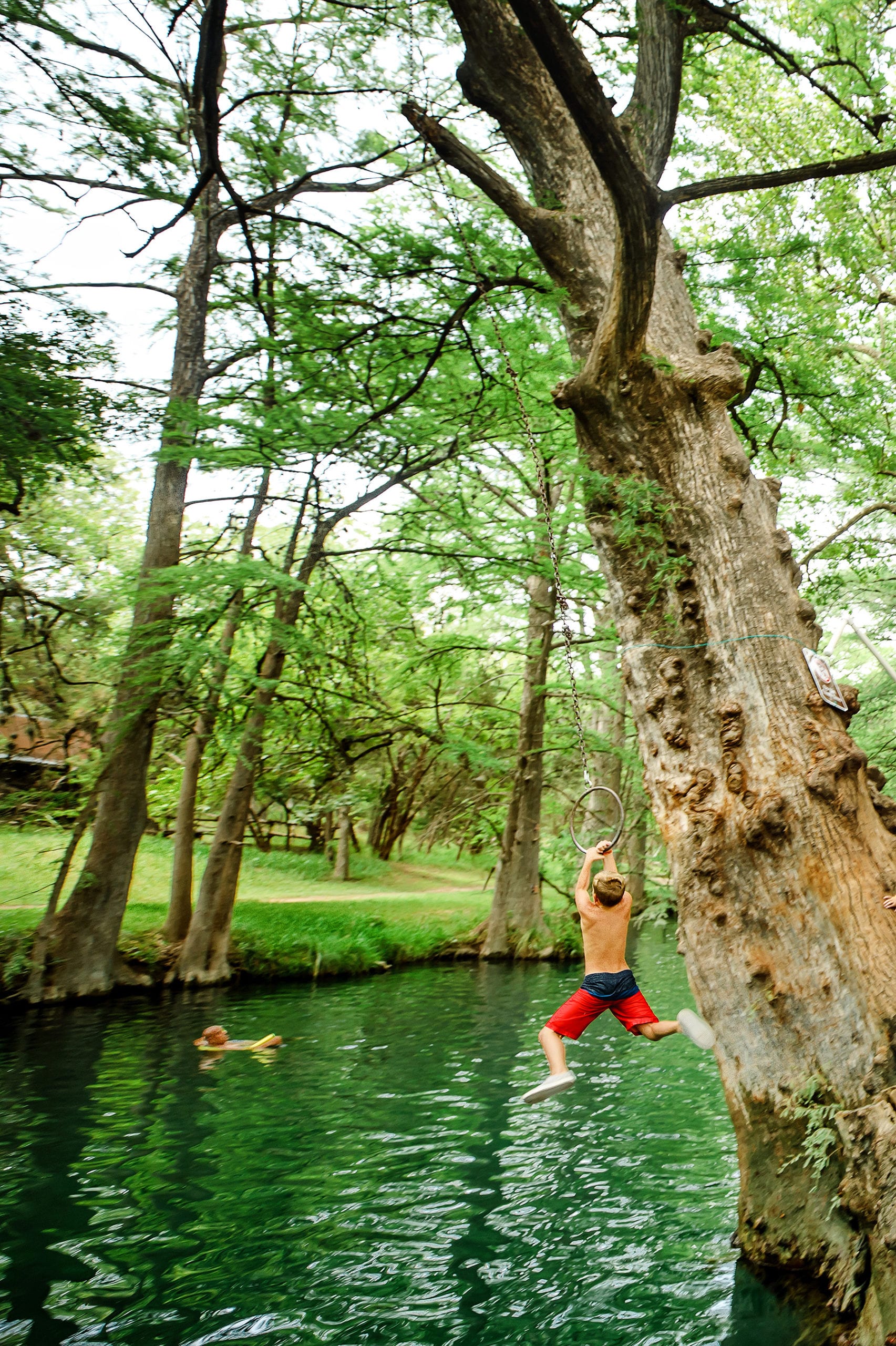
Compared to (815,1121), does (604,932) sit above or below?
above

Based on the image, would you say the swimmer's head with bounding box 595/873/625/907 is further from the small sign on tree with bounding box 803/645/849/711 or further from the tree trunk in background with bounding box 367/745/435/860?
the tree trunk in background with bounding box 367/745/435/860

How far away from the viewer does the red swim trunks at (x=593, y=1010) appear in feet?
18.1

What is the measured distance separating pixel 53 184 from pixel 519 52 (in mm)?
7534

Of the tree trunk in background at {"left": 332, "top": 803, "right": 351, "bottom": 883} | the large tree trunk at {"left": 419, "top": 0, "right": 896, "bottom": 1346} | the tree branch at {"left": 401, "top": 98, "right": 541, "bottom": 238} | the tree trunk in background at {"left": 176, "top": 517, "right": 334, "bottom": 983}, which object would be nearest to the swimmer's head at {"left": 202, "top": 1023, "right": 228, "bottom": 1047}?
the tree trunk in background at {"left": 176, "top": 517, "right": 334, "bottom": 983}

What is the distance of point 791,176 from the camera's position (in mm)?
5551

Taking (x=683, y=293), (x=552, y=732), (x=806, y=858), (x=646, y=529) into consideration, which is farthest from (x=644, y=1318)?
(x=552, y=732)

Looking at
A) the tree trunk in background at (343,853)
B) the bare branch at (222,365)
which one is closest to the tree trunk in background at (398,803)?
the tree trunk in background at (343,853)

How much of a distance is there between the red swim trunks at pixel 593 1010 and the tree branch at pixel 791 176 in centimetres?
462

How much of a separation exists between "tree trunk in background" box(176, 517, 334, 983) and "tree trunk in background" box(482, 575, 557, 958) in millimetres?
5548

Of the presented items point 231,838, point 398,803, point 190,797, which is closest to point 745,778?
point 231,838

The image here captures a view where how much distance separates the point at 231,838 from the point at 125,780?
2122mm

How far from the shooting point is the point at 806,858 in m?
4.57

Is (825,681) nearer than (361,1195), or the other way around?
(825,681)

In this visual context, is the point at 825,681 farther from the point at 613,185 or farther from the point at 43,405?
the point at 43,405
